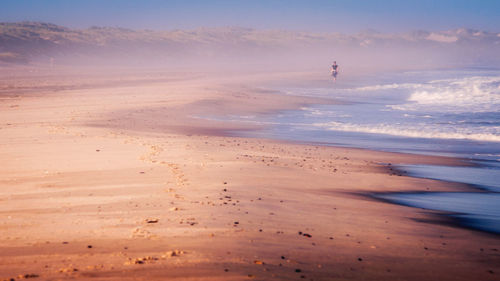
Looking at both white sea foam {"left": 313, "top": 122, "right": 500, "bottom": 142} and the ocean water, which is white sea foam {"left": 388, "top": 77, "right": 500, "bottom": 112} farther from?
white sea foam {"left": 313, "top": 122, "right": 500, "bottom": 142}

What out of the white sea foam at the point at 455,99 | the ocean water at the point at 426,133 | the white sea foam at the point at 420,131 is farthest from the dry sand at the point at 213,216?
the white sea foam at the point at 455,99

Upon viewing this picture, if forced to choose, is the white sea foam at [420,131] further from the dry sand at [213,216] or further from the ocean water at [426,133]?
the dry sand at [213,216]

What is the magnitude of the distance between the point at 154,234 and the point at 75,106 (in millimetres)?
16724

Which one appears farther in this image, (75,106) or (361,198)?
(75,106)

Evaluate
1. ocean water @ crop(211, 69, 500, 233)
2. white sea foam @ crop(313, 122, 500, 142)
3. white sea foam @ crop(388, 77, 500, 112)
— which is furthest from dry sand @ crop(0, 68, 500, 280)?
white sea foam @ crop(388, 77, 500, 112)

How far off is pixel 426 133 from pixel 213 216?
1286 cm

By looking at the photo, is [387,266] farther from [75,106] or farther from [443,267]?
[75,106]

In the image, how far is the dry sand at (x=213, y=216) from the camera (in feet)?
16.5

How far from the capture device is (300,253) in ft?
17.8

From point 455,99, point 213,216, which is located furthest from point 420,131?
point 455,99

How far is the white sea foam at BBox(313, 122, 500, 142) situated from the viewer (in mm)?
17297

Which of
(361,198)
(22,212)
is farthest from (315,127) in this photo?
(22,212)

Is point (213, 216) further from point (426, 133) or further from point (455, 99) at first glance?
point (455, 99)

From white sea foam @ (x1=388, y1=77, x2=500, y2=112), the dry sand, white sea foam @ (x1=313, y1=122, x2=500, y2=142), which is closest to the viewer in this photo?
the dry sand
